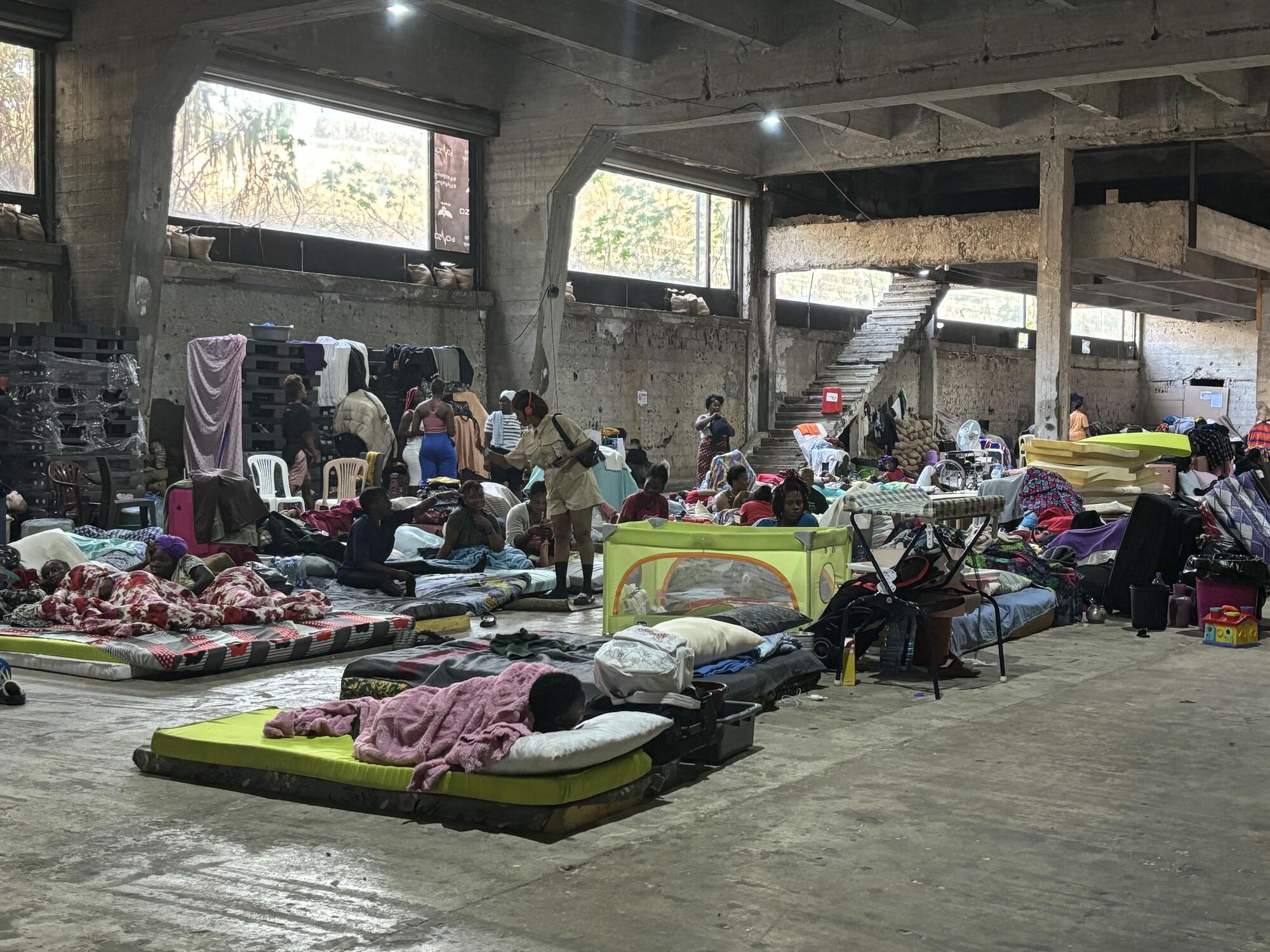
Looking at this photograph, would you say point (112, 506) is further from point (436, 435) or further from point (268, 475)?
point (436, 435)

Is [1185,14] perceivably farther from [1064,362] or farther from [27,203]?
[27,203]

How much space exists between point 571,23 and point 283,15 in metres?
3.76

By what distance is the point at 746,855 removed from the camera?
4402 mm

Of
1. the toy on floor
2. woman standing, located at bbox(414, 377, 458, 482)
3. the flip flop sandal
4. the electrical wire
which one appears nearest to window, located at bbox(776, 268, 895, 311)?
the electrical wire

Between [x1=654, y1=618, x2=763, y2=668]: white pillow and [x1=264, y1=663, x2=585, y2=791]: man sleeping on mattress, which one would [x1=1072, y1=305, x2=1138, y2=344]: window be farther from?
[x1=264, y1=663, x2=585, y2=791]: man sleeping on mattress

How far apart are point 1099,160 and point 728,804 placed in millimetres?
22667

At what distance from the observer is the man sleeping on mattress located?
189 inches

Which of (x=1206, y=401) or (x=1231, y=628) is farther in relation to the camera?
(x=1206, y=401)

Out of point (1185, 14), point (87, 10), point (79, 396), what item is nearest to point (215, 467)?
point (79, 396)

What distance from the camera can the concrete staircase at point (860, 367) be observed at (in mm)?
24969

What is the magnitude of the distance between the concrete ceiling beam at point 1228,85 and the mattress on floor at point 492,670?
40.9 feet

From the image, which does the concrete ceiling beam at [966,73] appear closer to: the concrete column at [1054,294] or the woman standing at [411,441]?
the concrete column at [1054,294]

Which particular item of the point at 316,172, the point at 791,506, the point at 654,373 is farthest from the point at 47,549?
the point at 654,373

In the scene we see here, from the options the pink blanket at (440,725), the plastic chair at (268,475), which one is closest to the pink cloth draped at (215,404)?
the plastic chair at (268,475)
